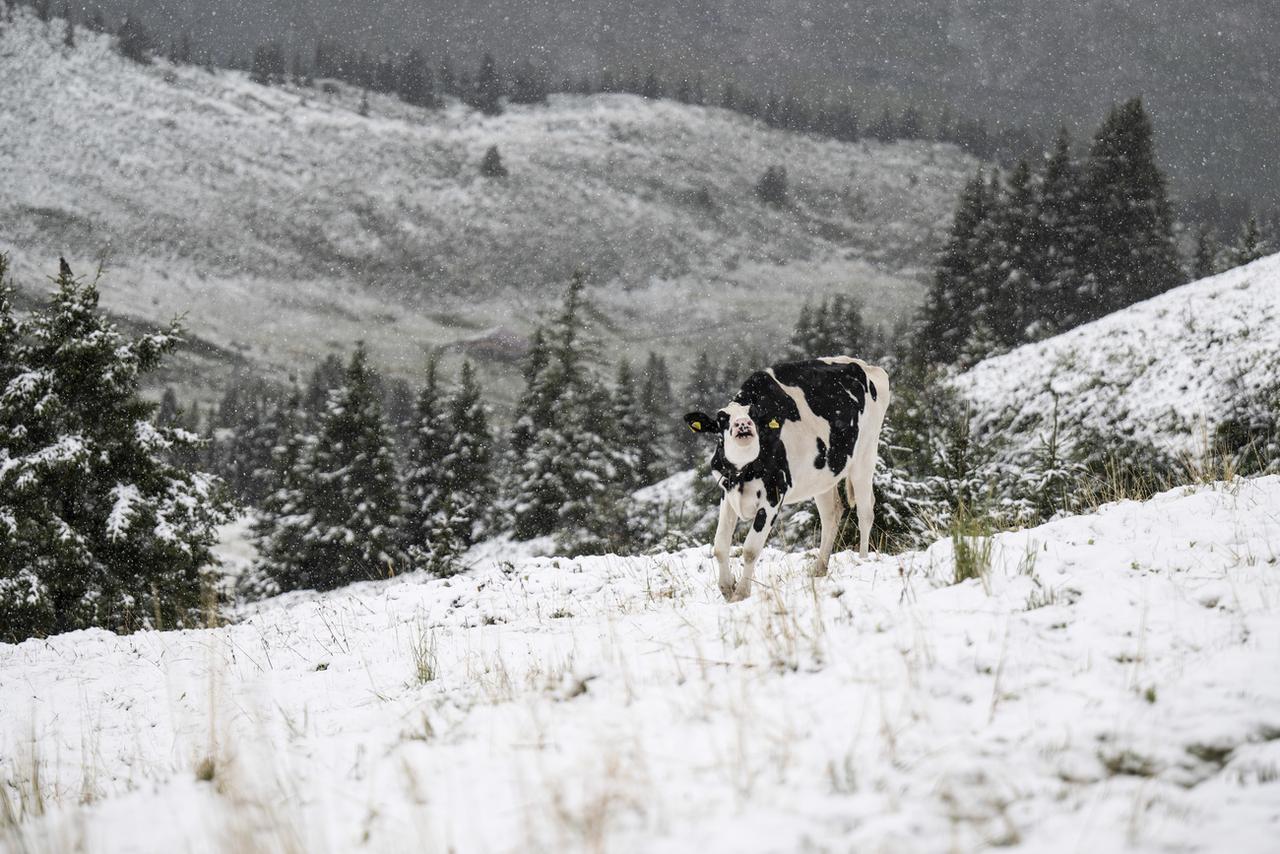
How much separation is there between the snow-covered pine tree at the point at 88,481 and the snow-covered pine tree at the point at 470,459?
58.2ft

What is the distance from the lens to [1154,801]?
277 cm

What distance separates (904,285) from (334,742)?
173654 mm

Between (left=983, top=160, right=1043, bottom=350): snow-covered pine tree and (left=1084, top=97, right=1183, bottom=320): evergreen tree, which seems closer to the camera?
(left=983, top=160, right=1043, bottom=350): snow-covered pine tree

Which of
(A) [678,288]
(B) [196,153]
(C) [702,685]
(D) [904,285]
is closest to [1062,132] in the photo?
(C) [702,685]

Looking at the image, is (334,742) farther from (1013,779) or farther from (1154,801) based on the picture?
(1154,801)

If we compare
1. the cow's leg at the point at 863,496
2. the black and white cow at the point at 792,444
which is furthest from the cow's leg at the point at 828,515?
the cow's leg at the point at 863,496

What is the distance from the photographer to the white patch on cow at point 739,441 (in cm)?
624

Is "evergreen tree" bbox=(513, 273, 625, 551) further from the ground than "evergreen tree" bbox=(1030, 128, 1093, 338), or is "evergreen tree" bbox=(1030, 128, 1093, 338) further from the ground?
"evergreen tree" bbox=(1030, 128, 1093, 338)

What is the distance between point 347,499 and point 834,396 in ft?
100.0

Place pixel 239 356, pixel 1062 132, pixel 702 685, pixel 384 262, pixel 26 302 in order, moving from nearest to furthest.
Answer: pixel 702 685
pixel 1062 132
pixel 26 302
pixel 239 356
pixel 384 262

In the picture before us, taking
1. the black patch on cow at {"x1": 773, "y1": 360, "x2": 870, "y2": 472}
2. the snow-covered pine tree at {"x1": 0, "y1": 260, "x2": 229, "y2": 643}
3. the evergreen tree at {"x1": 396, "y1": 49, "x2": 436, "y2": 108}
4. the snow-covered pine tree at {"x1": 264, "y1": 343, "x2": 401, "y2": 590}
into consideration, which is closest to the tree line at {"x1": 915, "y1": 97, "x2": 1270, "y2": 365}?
the snow-covered pine tree at {"x1": 264, "y1": 343, "x2": 401, "y2": 590}

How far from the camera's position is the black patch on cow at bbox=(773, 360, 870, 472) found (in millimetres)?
7141

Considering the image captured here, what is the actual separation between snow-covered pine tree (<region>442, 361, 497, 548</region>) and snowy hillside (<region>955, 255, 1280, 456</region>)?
22.9m

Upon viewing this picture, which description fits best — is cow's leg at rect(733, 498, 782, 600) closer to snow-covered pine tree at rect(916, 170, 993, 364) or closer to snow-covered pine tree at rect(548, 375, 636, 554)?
snow-covered pine tree at rect(548, 375, 636, 554)
